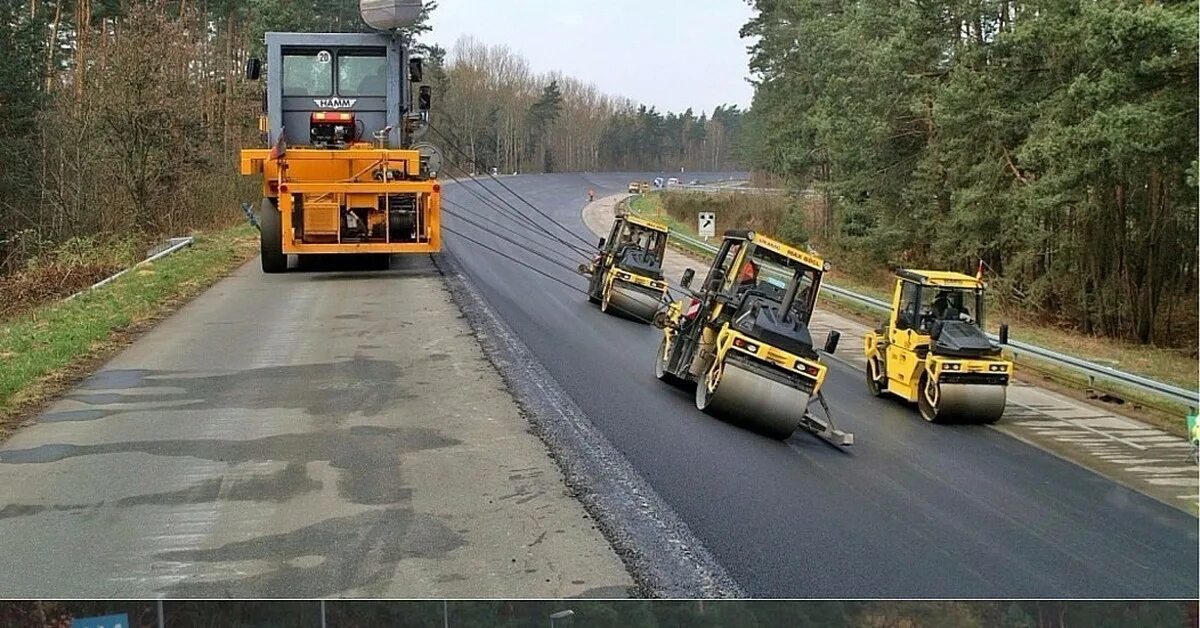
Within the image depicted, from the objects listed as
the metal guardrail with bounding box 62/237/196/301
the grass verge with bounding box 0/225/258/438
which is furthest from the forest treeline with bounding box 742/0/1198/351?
the metal guardrail with bounding box 62/237/196/301

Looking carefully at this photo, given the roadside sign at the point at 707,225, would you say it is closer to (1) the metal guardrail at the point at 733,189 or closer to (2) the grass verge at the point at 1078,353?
(2) the grass verge at the point at 1078,353

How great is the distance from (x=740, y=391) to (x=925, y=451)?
1272mm

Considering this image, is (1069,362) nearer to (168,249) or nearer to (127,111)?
(168,249)

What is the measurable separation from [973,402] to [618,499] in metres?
3.89

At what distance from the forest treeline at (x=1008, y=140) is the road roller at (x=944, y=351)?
0.26 m

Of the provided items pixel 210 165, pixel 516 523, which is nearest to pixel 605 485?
pixel 516 523

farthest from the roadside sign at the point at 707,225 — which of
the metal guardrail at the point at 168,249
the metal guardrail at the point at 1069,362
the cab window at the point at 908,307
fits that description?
the metal guardrail at the point at 168,249

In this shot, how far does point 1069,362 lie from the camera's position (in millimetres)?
7738

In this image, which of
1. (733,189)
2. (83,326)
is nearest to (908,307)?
(733,189)

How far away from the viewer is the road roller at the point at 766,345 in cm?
708

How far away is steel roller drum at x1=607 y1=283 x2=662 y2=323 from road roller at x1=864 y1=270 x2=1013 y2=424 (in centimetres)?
362

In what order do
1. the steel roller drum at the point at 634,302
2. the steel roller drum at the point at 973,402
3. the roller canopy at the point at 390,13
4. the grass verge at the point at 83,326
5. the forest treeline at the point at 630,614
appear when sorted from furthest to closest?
1. the steel roller drum at the point at 634,302
2. the roller canopy at the point at 390,13
3. the steel roller drum at the point at 973,402
4. the grass verge at the point at 83,326
5. the forest treeline at the point at 630,614

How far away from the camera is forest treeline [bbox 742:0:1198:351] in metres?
6.33

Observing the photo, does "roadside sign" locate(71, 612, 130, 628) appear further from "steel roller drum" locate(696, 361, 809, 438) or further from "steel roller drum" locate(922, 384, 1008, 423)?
"steel roller drum" locate(922, 384, 1008, 423)
